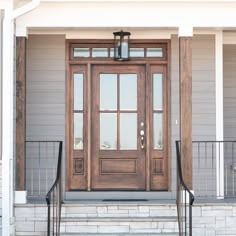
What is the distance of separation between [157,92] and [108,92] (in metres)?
0.73

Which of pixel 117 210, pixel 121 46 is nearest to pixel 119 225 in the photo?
pixel 117 210

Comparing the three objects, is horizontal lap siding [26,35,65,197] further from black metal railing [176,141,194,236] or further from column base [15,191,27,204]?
black metal railing [176,141,194,236]

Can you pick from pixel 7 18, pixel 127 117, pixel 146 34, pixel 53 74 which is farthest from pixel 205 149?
pixel 7 18

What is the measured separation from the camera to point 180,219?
7.38m

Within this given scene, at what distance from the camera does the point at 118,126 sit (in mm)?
8797

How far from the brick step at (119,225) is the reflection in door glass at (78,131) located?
1.49 m

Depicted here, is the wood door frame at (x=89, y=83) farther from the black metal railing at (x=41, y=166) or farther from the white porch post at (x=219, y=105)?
the white porch post at (x=219, y=105)

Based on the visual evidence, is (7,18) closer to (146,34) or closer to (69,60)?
(69,60)

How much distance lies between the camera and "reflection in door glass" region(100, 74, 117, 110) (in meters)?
8.79

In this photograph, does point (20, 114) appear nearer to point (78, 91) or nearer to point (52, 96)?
point (52, 96)

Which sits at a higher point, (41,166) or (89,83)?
(89,83)

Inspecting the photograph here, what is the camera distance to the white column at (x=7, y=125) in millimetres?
7234

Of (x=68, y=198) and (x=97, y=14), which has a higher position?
(x=97, y=14)

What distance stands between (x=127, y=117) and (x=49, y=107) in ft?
3.81
